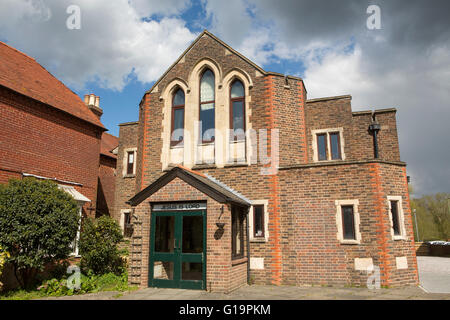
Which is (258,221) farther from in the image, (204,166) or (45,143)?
(45,143)

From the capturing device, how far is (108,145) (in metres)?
24.0

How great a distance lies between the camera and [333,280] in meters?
11.2

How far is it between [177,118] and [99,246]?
6109mm

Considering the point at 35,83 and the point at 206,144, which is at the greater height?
the point at 35,83

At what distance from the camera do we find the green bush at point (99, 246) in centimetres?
1245

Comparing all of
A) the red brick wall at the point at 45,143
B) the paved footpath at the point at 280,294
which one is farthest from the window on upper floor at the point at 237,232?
the red brick wall at the point at 45,143

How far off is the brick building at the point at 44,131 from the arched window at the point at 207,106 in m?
5.88

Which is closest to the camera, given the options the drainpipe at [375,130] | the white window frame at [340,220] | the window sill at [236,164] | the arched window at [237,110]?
the white window frame at [340,220]

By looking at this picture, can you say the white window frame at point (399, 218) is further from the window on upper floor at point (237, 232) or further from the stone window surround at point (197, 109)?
the stone window surround at point (197, 109)

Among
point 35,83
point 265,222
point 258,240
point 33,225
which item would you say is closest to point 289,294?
point 258,240

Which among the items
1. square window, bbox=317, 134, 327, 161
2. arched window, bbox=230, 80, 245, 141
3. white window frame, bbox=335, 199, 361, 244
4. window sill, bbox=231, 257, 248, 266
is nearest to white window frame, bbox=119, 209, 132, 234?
arched window, bbox=230, 80, 245, 141

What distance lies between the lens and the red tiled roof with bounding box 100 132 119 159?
853 inches

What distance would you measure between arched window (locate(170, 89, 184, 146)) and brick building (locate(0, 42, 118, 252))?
4.55 m

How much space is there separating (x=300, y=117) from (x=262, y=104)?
1.72m
